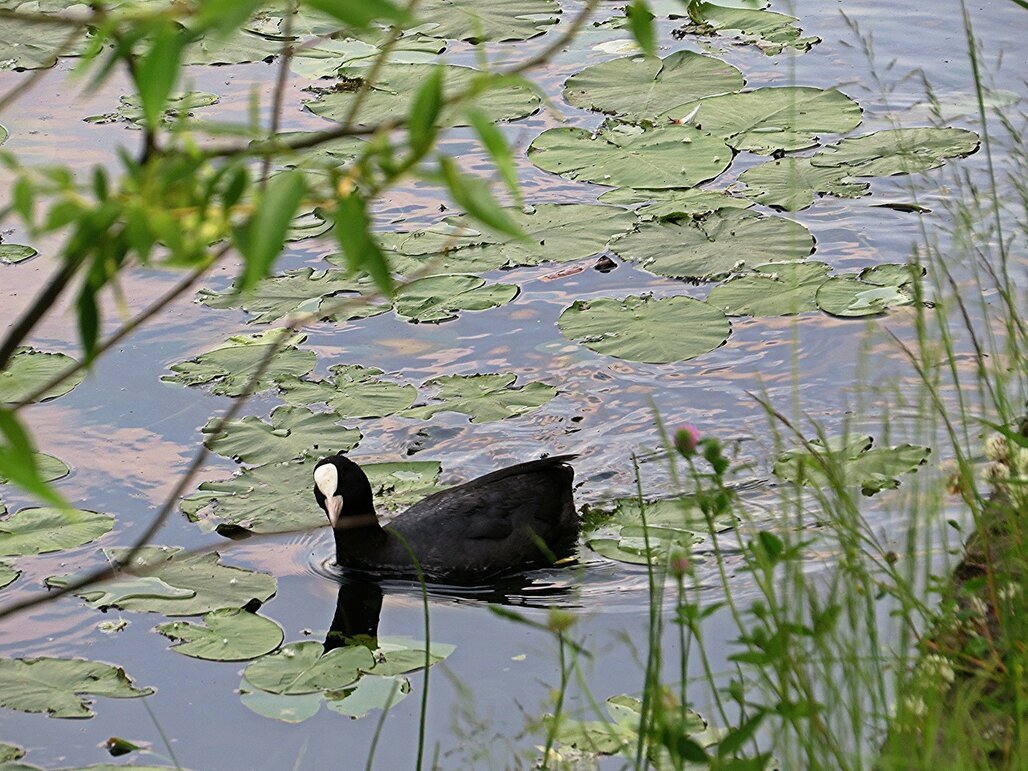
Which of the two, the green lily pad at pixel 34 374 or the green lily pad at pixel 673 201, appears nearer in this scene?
the green lily pad at pixel 34 374

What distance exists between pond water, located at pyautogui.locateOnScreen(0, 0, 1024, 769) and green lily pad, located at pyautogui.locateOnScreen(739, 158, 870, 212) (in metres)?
0.08

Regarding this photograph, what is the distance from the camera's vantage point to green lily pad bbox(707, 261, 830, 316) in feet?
18.8

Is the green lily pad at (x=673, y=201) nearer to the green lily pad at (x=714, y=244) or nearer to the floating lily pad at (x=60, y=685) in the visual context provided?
the green lily pad at (x=714, y=244)

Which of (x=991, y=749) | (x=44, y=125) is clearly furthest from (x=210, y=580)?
(x=44, y=125)

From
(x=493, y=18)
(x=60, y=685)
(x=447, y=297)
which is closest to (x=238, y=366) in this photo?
(x=447, y=297)

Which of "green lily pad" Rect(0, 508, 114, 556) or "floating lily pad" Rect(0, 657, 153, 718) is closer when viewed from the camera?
"floating lily pad" Rect(0, 657, 153, 718)

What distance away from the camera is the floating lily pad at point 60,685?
407cm

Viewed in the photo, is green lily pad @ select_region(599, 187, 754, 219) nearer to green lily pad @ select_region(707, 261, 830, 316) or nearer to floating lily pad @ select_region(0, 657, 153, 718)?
green lily pad @ select_region(707, 261, 830, 316)

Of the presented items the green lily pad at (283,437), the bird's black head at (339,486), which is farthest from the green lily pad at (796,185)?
the bird's black head at (339,486)

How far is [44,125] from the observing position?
7.79 m

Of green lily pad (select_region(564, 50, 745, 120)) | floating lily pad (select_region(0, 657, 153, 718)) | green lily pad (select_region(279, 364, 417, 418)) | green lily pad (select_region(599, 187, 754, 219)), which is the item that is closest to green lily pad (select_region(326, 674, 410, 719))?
floating lily pad (select_region(0, 657, 153, 718))

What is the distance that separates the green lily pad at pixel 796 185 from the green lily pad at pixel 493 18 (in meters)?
2.00

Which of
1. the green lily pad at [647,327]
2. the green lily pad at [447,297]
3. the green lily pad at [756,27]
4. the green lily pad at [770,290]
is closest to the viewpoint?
the green lily pad at [647,327]

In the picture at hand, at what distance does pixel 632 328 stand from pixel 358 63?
10.6 ft
